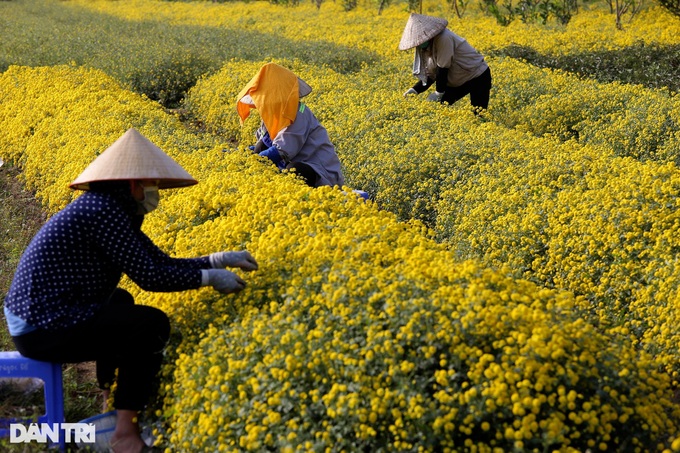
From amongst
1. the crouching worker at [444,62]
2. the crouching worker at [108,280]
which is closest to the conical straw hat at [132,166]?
the crouching worker at [108,280]

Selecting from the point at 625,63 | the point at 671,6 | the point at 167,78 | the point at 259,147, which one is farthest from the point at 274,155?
the point at 671,6

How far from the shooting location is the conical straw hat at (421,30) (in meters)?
7.85

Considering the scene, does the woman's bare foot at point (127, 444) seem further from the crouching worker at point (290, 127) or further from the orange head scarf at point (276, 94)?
the orange head scarf at point (276, 94)

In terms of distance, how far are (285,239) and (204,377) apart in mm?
914

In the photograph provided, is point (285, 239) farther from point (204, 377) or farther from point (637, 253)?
point (637, 253)

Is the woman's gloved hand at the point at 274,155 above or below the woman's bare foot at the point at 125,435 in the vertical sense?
above

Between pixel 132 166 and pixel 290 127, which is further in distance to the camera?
pixel 290 127

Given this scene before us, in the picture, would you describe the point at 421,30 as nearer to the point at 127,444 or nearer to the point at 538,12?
the point at 127,444

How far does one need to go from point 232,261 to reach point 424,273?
2.99 feet

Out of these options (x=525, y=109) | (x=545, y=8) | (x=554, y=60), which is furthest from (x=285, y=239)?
(x=545, y=8)

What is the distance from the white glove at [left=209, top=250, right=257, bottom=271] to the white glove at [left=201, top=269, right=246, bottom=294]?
0.07 m

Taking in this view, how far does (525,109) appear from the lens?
9.30 meters

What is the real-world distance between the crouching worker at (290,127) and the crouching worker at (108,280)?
7.35ft

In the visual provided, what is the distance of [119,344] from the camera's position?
3.44 meters
